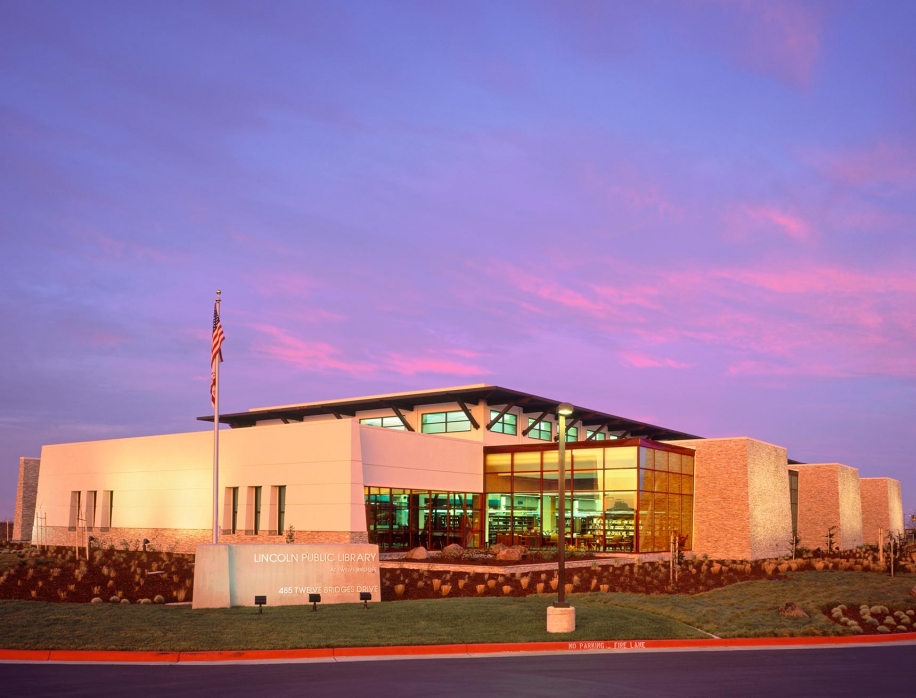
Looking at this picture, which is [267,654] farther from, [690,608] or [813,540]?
[813,540]

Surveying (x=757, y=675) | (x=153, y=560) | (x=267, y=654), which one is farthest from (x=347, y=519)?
(x=757, y=675)

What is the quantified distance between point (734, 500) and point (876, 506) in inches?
1208

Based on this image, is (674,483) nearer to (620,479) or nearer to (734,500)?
(734,500)

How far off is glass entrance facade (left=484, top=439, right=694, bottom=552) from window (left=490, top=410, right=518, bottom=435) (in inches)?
105

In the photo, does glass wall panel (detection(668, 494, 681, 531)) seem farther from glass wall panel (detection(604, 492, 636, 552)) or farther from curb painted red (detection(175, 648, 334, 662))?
curb painted red (detection(175, 648, 334, 662))

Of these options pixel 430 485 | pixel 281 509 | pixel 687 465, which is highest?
pixel 687 465

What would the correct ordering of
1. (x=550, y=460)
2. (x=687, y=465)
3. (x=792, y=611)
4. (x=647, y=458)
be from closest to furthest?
(x=792, y=611)
(x=647, y=458)
(x=550, y=460)
(x=687, y=465)

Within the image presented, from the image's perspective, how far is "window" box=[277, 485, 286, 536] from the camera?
38.1 metres

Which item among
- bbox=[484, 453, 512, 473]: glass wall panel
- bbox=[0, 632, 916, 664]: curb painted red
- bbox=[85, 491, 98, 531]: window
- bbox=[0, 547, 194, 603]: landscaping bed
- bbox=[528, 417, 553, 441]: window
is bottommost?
bbox=[0, 547, 194, 603]: landscaping bed

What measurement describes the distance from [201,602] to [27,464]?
43967 millimetres

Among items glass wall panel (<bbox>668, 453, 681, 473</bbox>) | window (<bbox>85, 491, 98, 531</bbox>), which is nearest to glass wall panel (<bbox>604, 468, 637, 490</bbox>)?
glass wall panel (<bbox>668, 453, 681, 473</bbox>)

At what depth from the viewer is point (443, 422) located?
4734 cm

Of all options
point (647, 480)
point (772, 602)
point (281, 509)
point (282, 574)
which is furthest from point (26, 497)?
point (772, 602)

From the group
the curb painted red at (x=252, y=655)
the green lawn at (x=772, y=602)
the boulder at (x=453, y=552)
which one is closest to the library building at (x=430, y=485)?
the boulder at (x=453, y=552)
